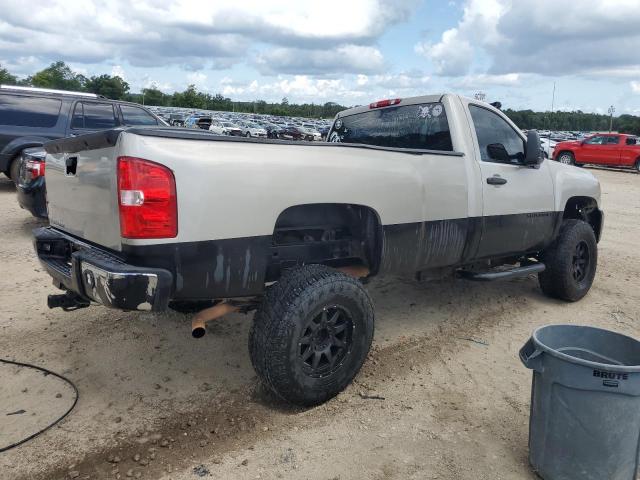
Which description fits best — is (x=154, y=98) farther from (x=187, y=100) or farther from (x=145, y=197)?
(x=145, y=197)

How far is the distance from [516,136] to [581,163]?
21532 mm

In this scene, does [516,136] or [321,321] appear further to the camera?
[516,136]

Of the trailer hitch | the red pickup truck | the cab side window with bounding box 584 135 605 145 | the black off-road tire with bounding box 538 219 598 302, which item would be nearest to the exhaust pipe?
the trailer hitch

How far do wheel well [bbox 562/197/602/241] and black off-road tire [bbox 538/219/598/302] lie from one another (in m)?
0.29

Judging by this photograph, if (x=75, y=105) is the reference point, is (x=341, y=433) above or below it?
below

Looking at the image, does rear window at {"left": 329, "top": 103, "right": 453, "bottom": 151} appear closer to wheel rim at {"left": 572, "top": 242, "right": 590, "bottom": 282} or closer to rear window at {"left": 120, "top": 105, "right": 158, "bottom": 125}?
wheel rim at {"left": 572, "top": 242, "right": 590, "bottom": 282}

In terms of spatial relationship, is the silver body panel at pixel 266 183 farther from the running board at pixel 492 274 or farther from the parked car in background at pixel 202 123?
the parked car in background at pixel 202 123

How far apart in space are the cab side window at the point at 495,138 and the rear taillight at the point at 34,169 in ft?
16.9

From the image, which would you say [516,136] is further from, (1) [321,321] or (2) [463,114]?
(1) [321,321]

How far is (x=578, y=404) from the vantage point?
7.91 feet

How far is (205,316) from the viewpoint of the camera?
3086 millimetres

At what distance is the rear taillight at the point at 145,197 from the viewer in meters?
2.55

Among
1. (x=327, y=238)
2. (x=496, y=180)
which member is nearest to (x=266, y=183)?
(x=327, y=238)

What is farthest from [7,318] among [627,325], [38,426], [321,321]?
[627,325]
